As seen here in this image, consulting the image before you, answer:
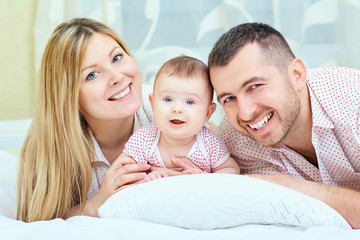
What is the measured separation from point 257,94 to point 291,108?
135 millimetres

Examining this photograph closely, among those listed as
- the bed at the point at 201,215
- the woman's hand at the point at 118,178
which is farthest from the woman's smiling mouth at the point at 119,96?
the bed at the point at 201,215

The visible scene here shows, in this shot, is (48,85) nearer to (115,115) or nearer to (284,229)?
(115,115)

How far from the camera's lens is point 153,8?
2490mm

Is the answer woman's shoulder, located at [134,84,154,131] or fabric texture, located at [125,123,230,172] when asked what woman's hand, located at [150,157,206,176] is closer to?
fabric texture, located at [125,123,230,172]

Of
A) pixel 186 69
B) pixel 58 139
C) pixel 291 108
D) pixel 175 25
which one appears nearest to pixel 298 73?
pixel 291 108

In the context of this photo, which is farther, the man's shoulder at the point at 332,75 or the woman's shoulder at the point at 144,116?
the woman's shoulder at the point at 144,116

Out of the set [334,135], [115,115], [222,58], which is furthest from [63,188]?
[334,135]

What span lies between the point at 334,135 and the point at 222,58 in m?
0.47

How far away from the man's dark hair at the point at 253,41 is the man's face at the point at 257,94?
0.02 metres

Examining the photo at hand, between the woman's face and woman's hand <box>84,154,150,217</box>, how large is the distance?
19cm

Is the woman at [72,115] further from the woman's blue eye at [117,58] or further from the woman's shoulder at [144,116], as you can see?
the woman's shoulder at [144,116]

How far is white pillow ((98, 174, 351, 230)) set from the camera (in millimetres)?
1191

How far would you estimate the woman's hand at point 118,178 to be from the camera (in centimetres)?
149

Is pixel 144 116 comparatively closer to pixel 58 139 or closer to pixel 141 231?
pixel 58 139
